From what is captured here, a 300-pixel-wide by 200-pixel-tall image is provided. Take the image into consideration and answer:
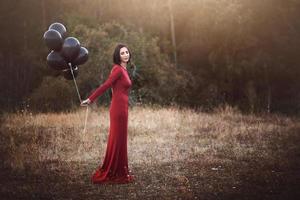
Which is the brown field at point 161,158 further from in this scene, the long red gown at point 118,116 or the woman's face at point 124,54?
the woman's face at point 124,54

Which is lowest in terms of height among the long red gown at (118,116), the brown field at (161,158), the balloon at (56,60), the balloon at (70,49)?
the brown field at (161,158)

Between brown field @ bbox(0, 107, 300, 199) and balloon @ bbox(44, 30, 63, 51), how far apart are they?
2.12 metres

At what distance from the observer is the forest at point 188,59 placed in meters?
19.4

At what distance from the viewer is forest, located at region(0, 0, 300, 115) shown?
19438 millimetres

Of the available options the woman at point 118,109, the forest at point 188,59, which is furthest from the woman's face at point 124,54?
the forest at point 188,59

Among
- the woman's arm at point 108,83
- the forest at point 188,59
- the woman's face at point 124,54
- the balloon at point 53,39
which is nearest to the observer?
the woman's arm at point 108,83

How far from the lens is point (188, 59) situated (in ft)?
86.5

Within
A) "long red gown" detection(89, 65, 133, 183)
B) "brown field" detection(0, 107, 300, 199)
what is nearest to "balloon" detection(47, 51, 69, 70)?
"long red gown" detection(89, 65, 133, 183)

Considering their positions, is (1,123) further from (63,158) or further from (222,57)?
(222,57)

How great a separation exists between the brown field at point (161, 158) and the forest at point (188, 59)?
497 centimetres

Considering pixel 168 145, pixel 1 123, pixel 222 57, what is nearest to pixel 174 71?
pixel 222 57

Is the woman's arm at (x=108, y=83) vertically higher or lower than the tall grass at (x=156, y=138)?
higher

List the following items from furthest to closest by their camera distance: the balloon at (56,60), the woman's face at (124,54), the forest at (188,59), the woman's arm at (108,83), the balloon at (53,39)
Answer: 1. the forest at (188,59)
2. the balloon at (56,60)
3. the balloon at (53,39)
4. the woman's face at (124,54)
5. the woman's arm at (108,83)

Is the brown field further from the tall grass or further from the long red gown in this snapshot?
the long red gown
